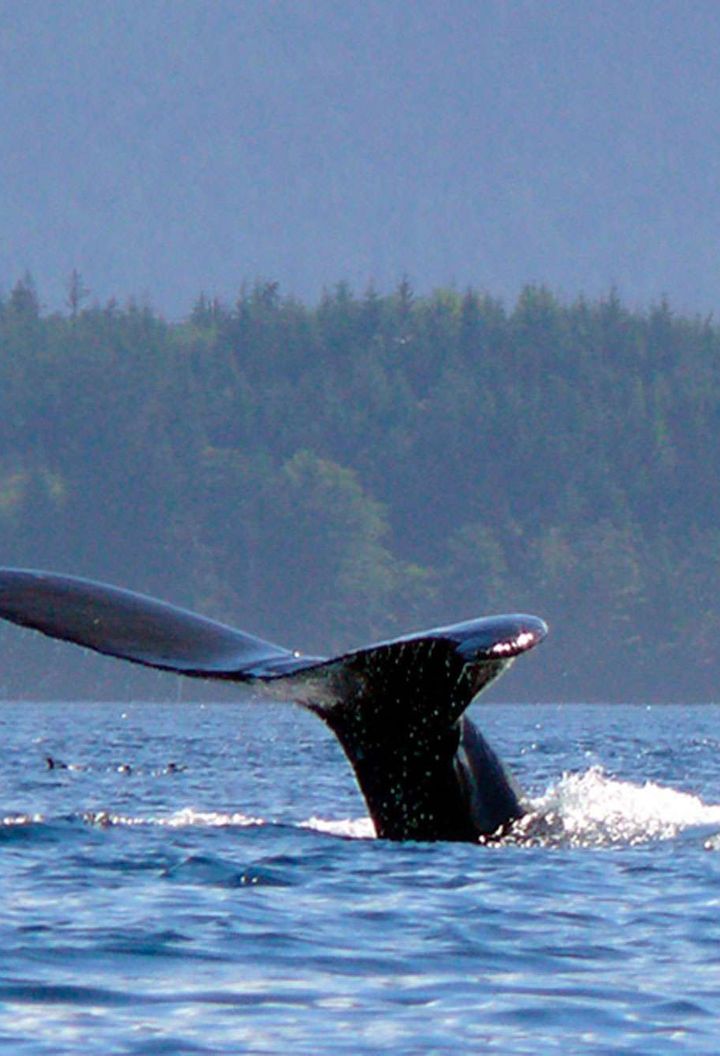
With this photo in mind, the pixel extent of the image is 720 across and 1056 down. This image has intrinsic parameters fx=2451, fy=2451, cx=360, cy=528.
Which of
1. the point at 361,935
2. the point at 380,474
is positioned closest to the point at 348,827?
the point at 361,935

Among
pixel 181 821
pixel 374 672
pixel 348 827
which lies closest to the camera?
pixel 374 672

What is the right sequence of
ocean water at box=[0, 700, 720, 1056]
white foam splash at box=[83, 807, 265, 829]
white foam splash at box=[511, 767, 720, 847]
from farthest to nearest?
white foam splash at box=[83, 807, 265, 829] < white foam splash at box=[511, 767, 720, 847] < ocean water at box=[0, 700, 720, 1056]

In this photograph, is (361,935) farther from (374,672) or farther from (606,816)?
(606,816)

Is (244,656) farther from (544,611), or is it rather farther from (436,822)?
(544,611)

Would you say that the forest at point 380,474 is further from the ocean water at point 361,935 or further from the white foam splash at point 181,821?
the ocean water at point 361,935

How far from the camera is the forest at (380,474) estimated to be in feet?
314

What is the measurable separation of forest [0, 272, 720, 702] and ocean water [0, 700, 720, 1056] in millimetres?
74086

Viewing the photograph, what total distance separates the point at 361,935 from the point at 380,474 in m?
95.4

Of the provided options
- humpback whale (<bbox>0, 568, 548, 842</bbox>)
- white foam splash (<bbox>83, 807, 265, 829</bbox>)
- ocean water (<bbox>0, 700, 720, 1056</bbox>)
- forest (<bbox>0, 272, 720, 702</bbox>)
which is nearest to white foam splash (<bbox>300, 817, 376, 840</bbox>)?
ocean water (<bbox>0, 700, 720, 1056</bbox>)

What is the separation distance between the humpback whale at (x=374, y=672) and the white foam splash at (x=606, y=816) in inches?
28.5

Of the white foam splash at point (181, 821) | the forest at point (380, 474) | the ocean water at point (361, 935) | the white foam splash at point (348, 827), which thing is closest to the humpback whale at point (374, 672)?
the ocean water at point (361, 935)

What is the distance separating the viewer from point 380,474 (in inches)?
4102

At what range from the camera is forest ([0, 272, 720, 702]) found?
95.7 metres

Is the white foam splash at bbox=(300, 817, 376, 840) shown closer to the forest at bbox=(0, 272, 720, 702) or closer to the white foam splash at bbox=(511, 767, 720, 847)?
the white foam splash at bbox=(511, 767, 720, 847)
